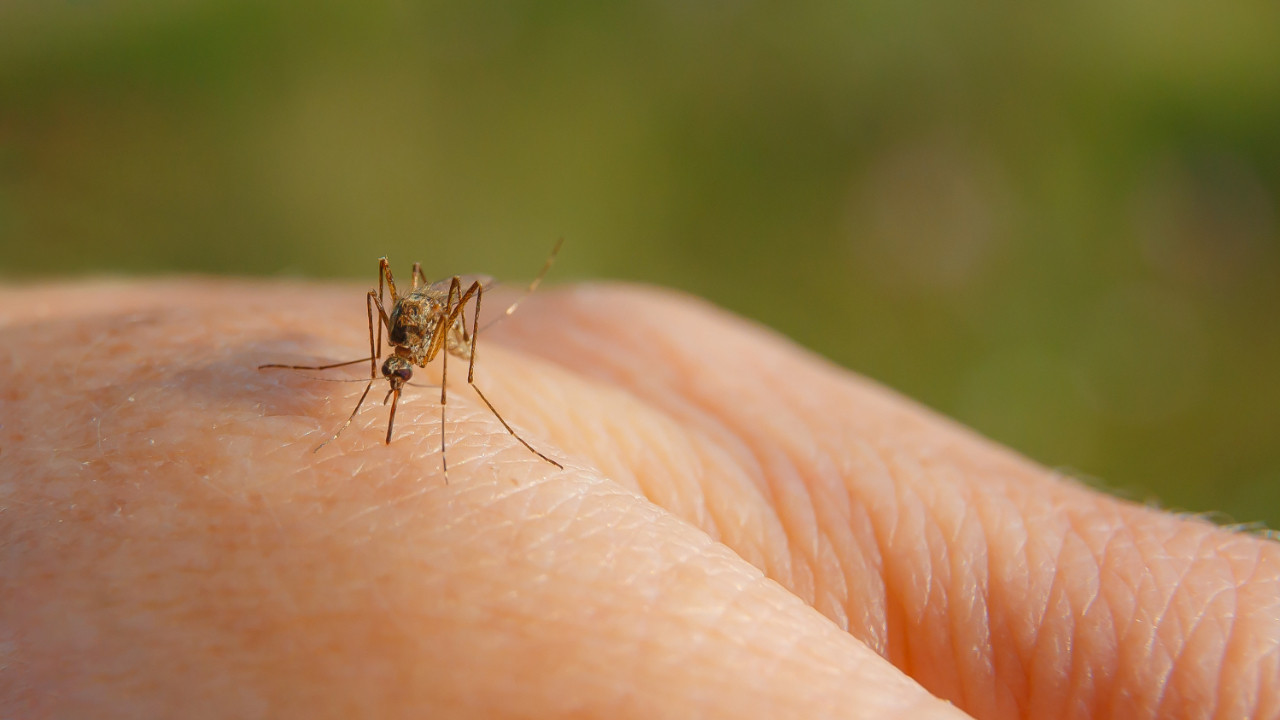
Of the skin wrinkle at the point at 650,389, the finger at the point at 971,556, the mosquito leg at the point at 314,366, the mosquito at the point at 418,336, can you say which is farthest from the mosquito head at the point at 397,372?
the skin wrinkle at the point at 650,389

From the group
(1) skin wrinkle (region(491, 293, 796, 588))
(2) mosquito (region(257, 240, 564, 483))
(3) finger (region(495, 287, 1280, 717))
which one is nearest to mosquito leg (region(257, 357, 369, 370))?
(2) mosquito (region(257, 240, 564, 483))

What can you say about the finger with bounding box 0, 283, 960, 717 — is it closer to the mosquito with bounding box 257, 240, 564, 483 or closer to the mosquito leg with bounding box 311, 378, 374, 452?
the mosquito leg with bounding box 311, 378, 374, 452

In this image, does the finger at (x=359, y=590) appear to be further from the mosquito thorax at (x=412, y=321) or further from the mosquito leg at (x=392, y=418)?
the mosquito thorax at (x=412, y=321)

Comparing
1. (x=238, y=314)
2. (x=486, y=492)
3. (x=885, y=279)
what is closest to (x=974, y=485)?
(x=486, y=492)

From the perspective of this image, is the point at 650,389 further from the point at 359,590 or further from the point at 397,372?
the point at 359,590

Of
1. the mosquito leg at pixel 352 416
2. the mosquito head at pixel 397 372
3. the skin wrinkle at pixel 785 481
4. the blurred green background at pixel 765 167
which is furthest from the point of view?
the blurred green background at pixel 765 167

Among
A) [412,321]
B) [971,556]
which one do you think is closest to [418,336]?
[412,321]
